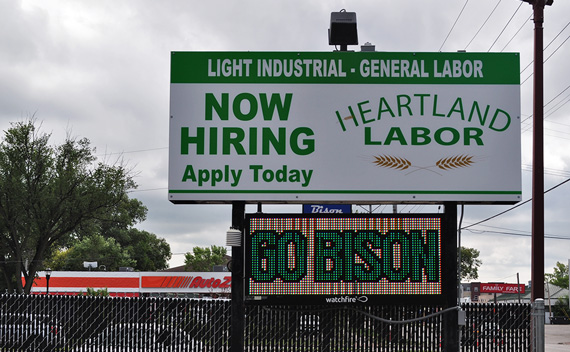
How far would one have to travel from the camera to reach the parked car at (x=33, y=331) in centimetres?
1185

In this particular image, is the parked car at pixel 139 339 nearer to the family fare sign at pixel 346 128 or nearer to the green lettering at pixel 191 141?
the family fare sign at pixel 346 128

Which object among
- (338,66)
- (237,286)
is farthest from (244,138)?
(237,286)

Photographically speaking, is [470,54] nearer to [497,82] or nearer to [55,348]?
[497,82]

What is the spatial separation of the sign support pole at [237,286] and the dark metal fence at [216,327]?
980mm

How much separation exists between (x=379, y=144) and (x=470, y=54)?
153 cm

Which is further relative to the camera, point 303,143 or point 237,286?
point 303,143

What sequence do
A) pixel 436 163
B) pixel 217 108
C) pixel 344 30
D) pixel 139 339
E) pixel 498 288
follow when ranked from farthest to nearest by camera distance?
1. pixel 498 288
2. pixel 139 339
3. pixel 344 30
4. pixel 217 108
5. pixel 436 163

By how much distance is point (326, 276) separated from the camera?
817 centimetres

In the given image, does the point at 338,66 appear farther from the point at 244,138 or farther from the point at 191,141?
the point at 191,141

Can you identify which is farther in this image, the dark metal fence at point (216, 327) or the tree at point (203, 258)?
the tree at point (203, 258)

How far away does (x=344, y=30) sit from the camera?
9.69 metres

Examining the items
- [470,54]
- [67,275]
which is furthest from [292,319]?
[67,275]

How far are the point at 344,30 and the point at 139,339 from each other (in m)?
5.78

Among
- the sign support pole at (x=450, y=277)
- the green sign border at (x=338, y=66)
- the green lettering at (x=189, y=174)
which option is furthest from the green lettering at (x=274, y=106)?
the sign support pole at (x=450, y=277)
